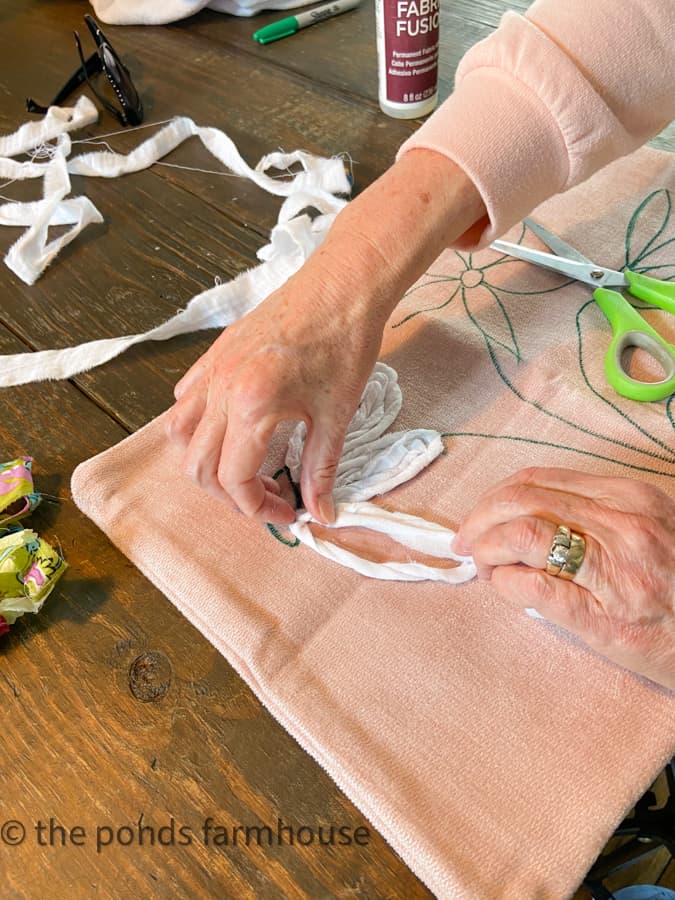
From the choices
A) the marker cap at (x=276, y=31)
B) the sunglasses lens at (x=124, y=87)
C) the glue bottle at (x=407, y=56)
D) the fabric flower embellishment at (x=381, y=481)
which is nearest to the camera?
the fabric flower embellishment at (x=381, y=481)

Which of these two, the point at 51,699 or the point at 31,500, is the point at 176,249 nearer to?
the point at 31,500

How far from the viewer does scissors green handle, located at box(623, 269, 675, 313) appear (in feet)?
2.15

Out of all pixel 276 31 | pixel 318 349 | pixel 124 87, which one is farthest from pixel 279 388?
pixel 276 31

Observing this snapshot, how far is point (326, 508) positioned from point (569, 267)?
36 cm


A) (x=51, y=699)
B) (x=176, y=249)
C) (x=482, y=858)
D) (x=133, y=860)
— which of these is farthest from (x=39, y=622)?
(x=176, y=249)

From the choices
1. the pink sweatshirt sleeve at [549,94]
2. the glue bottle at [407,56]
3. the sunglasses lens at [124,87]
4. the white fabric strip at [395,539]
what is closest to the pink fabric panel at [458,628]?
the white fabric strip at [395,539]

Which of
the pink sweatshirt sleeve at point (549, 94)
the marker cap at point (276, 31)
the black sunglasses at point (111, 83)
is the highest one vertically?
the pink sweatshirt sleeve at point (549, 94)

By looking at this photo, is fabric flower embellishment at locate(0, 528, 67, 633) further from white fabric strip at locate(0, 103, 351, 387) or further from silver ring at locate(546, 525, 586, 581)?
silver ring at locate(546, 525, 586, 581)

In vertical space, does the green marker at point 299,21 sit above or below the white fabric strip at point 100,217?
above

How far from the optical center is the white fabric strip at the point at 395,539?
0.52 m

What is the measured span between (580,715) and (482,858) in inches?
4.1

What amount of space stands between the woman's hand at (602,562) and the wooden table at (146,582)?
0.18 metres

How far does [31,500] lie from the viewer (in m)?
0.59

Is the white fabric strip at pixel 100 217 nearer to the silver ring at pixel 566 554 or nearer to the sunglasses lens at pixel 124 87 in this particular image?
the sunglasses lens at pixel 124 87
